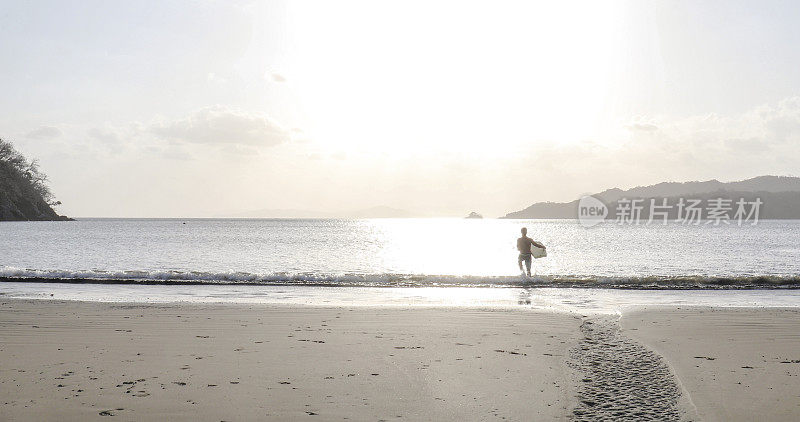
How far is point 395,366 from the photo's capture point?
8.94 meters

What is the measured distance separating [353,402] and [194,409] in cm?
186

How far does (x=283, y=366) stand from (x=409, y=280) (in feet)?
58.8

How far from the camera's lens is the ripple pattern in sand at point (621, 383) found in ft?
21.7

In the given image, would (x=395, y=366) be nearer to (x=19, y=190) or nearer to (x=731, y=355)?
(x=731, y=355)

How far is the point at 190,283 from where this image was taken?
25.4 metres

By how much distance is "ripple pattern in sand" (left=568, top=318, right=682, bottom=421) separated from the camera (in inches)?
261

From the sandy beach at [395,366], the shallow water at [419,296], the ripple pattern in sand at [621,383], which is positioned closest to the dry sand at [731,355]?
the sandy beach at [395,366]

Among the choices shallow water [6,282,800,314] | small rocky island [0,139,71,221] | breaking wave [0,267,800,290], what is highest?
small rocky island [0,139,71,221]

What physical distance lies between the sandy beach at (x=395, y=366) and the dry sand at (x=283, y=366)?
33 mm

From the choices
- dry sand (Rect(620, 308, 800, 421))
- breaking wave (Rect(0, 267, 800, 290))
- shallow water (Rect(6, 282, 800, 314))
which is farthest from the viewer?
breaking wave (Rect(0, 267, 800, 290))

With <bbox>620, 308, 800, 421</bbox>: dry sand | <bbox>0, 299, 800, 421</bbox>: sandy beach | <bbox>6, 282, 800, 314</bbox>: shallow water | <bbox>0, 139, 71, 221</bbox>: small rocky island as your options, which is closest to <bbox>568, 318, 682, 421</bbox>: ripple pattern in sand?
<bbox>0, 299, 800, 421</bbox>: sandy beach

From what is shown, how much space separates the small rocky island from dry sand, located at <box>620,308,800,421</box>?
15773 centimetres

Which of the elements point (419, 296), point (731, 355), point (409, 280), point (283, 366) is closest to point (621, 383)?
point (731, 355)

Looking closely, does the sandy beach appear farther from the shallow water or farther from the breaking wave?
the breaking wave
